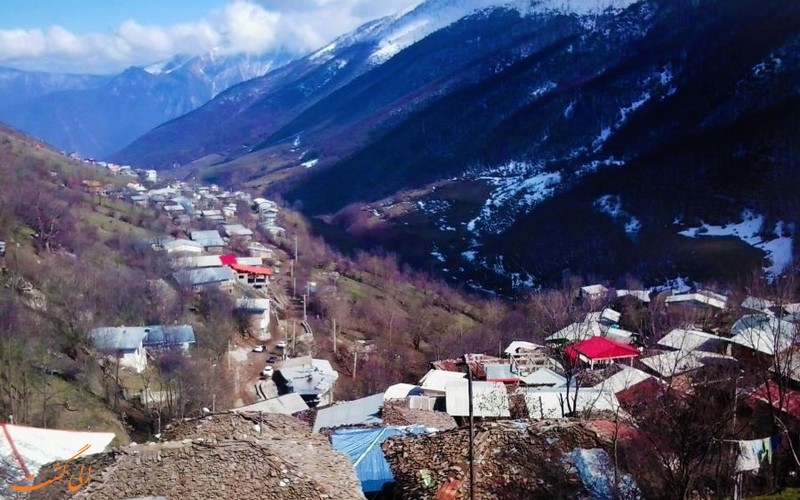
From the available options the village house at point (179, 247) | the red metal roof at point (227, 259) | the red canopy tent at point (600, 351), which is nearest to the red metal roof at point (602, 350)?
the red canopy tent at point (600, 351)

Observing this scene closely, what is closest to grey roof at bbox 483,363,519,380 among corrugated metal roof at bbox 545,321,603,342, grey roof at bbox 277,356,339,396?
corrugated metal roof at bbox 545,321,603,342

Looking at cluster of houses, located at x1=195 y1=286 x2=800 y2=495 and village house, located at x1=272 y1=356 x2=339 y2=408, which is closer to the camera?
cluster of houses, located at x1=195 y1=286 x2=800 y2=495

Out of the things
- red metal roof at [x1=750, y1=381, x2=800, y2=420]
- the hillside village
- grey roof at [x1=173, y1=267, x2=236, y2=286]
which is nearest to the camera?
the hillside village

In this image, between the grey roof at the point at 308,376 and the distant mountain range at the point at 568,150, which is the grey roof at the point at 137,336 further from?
the distant mountain range at the point at 568,150

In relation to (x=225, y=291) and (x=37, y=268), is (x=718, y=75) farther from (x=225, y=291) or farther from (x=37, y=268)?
(x=37, y=268)

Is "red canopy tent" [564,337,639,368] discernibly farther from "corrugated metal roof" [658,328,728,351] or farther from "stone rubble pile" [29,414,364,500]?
"stone rubble pile" [29,414,364,500]
